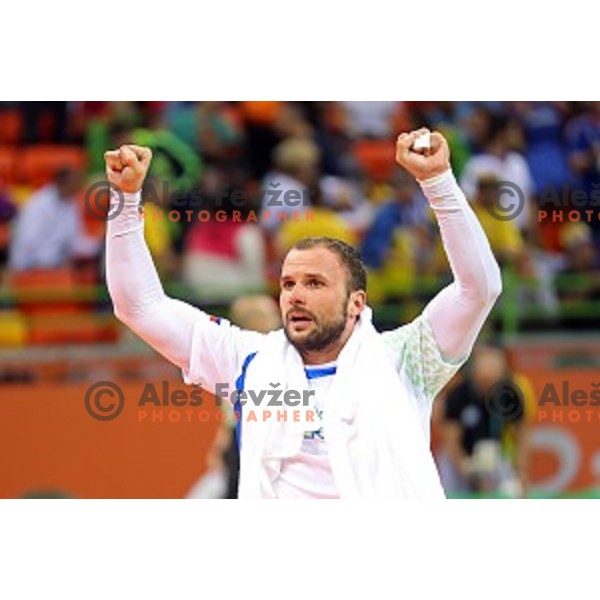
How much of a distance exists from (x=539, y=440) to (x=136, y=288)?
2047mm

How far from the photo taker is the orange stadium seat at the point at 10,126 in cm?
638

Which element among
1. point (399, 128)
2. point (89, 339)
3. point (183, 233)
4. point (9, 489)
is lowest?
point (9, 489)

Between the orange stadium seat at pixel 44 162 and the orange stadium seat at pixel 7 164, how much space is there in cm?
3

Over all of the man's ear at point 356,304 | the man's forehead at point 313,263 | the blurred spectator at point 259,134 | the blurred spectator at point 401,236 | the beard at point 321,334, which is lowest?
the beard at point 321,334

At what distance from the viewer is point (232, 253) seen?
20.7 ft

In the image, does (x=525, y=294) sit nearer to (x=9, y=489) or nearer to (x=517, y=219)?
(x=517, y=219)

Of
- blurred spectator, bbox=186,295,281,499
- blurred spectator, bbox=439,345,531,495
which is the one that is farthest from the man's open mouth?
blurred spectator, bbox=439,345,531,495

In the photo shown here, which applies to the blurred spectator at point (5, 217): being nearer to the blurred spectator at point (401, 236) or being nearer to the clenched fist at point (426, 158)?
the blurred spectator at point (401, 236)

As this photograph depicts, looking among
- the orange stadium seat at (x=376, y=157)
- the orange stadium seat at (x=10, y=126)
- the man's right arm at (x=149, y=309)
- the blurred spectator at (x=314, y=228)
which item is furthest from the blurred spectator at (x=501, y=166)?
the orange stadium seat at (x=10, y=126)

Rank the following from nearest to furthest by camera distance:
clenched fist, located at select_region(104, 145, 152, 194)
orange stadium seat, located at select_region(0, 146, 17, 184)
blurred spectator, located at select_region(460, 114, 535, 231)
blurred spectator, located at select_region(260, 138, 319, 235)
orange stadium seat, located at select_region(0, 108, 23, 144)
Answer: clenched fist, located at select_region(104, 145, 152, 194) → blurred spectator, located at select_region(260, 138, 319, 235) → blurred spectator, located at select_region(460, 114, 535, 231) → orange stadium seat, located at select_region(0, 108, 23, 144) → orange stadium seat, located at select_region(0, 146, 17, 184)

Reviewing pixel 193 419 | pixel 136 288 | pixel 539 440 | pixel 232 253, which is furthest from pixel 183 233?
pixel 539 440

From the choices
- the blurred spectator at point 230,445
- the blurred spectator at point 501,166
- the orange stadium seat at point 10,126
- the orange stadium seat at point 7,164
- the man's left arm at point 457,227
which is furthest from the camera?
the orange stadium seat at point 7,164

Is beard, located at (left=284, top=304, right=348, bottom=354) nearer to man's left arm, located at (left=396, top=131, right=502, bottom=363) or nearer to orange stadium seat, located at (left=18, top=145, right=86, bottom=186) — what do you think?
man's left arm, located at (left=396, top=131, right=502, bottom=363)

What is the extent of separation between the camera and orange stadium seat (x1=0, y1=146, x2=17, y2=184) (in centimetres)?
648
